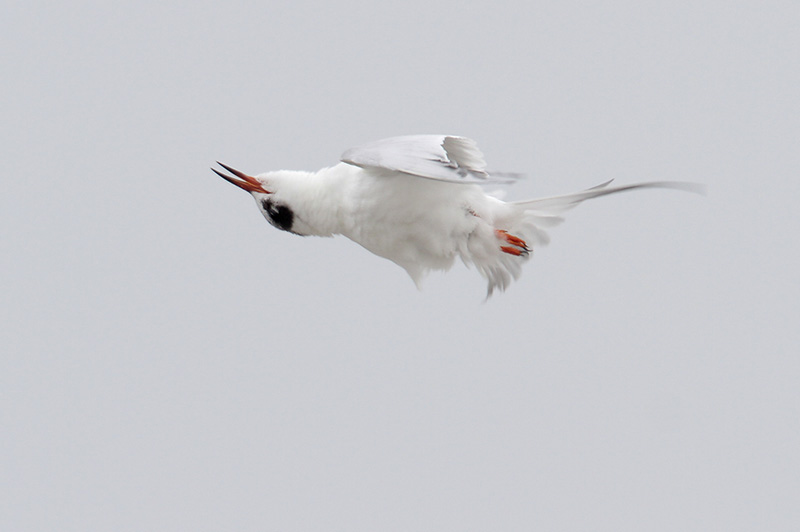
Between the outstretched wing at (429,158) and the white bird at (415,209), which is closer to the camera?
the outstretched wing at (429,158)

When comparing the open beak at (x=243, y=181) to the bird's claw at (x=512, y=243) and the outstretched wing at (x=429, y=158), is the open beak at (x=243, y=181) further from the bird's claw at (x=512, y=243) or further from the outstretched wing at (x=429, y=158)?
the bird's claw at (x=512, y=243)

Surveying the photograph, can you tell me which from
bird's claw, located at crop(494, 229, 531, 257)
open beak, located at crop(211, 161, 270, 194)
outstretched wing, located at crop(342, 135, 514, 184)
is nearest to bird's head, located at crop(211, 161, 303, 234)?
open beak, located at crop(211, 161, 270, 194)

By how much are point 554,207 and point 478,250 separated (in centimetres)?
54

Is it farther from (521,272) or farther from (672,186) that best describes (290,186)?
(672,186)

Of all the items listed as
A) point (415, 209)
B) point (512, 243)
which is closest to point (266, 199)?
point (415, 209)

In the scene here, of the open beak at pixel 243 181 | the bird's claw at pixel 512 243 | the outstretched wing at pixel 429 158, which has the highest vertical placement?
the outstretched wing at pixel 429 158

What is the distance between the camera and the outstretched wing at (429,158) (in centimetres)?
493

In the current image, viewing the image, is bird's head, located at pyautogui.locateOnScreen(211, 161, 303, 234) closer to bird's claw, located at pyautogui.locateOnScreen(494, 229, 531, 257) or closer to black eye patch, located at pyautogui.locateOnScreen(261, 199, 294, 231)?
black eye patch, located at pyautogui.locateOnScreen(261, 199, 294, 231)

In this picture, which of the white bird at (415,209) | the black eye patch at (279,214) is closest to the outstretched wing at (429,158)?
the white bird at (415,209)

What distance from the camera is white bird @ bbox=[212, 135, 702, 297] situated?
17.5 feet

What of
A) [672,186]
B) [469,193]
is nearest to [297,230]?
[469,193]

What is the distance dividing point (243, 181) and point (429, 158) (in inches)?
62.7

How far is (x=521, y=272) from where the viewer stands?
5.98 metres

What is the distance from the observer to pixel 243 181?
6055 mm
